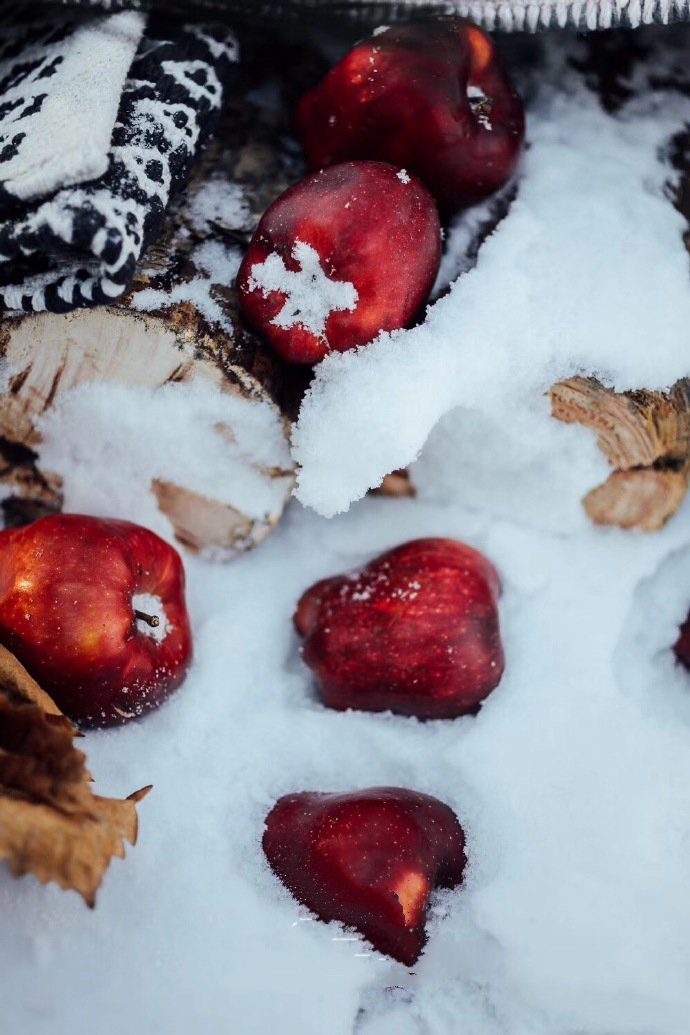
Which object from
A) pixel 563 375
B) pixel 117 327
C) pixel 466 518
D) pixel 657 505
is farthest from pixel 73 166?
pixel 657 505

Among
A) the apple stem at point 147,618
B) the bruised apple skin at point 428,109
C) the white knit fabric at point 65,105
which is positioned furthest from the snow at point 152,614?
the bruised apple skin at point 428,109

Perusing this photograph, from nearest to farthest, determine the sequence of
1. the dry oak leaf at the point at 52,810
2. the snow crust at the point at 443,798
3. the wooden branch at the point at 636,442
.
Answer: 1. the dry oak leaf at the point at 52,810
2. the snow crust at the point at 443,798
3. the wooden branch at the point at 636,442

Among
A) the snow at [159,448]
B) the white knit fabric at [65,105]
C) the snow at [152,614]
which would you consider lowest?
the snow at [152,614]

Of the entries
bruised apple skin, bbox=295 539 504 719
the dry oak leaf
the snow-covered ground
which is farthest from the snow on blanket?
the dry oak leaf

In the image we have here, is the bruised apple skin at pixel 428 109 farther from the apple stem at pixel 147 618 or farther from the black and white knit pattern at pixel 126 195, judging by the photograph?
the apple stem at pixel 147 618

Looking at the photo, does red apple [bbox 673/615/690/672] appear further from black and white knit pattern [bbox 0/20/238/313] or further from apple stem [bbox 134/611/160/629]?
black and white knit pattern [bbox 0/20/238/313]

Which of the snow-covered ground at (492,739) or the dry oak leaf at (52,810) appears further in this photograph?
the snow-covered ground at (492,739)

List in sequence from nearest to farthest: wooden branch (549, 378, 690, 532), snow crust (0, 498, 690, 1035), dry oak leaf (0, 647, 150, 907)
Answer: dry oak leaf (0, 647, 150, 907), snow crust (0, 498, 690, 1035), wooden branch (549, 378, 690, 532)

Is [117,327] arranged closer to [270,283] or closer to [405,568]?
[270,283]

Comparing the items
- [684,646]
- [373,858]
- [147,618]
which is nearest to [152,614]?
[147,618]
